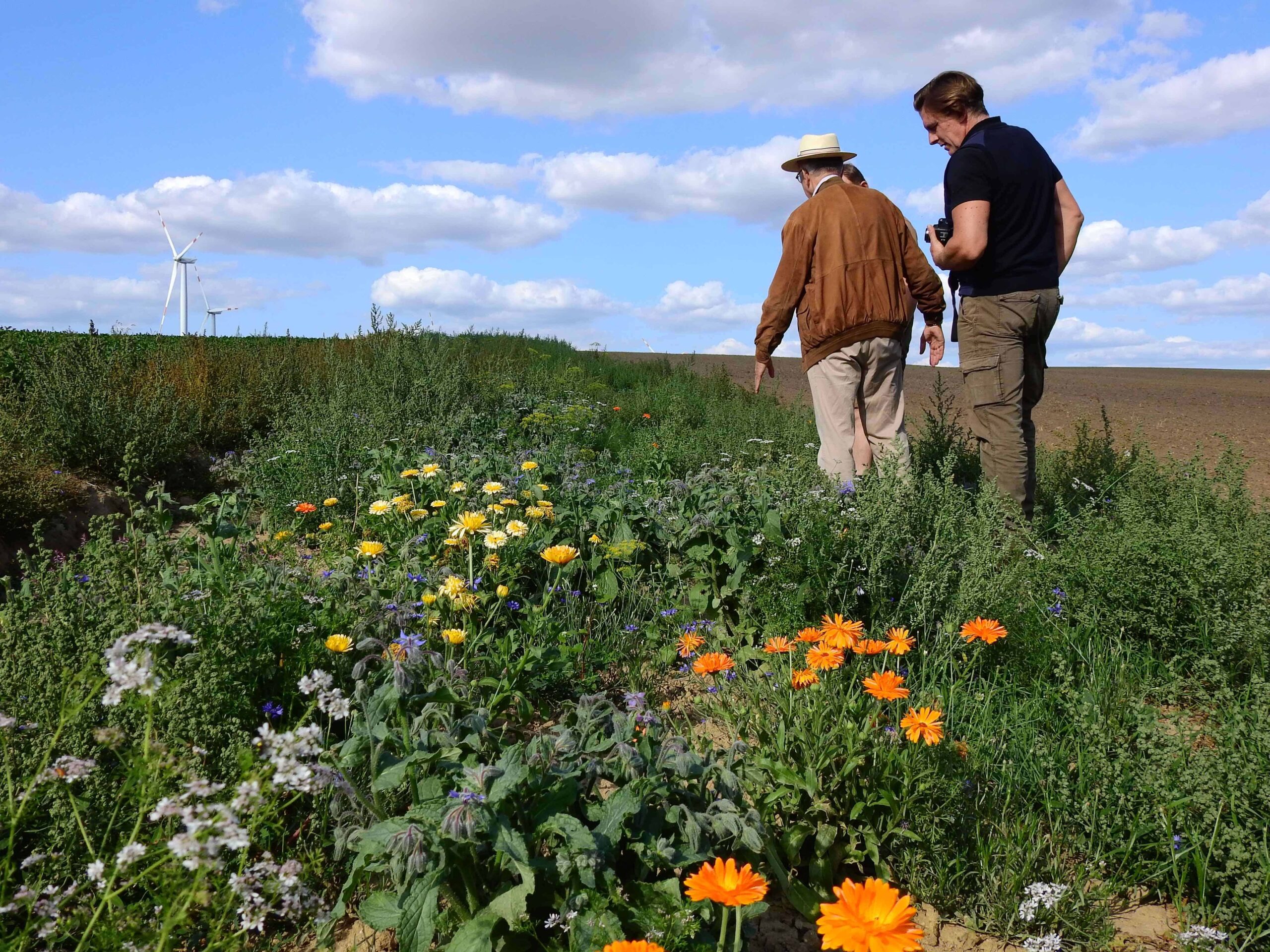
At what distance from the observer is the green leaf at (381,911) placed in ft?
5.69

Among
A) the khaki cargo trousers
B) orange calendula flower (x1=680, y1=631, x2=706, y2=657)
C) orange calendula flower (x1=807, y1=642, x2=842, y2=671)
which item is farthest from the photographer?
the khaki cargo trousers

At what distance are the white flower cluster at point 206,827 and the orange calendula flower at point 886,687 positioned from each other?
140 centimetres

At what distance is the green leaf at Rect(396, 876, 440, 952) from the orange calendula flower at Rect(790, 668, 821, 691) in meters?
1.06

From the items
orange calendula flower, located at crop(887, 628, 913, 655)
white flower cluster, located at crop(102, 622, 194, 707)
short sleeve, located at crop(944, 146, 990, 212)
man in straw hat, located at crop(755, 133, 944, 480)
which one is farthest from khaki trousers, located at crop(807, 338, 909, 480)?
white flower cluster, located at crop(102, 622, 194, 707)

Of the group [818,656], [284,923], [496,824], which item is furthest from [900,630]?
[284,923]

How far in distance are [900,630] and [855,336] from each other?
2483 millimetres

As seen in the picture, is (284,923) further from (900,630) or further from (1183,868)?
(1183,868)

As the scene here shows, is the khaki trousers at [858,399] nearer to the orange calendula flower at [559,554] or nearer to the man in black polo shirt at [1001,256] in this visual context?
the man in black polo shirt at [1001,256]

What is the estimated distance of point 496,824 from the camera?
166cm

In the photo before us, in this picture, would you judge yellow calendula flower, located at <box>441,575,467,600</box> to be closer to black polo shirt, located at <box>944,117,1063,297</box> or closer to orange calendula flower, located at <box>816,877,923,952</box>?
orange calendula flower, located at <box>816,877,923,952</box>


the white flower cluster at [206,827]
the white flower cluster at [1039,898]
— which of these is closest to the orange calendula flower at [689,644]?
the white flower cluster at [1039,898]

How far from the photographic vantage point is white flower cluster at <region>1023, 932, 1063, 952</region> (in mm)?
1927

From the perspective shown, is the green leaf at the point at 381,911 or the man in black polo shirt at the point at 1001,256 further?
the man in black polo shirt at the point at 1001,256

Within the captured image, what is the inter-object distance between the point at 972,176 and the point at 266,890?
4.44 m
